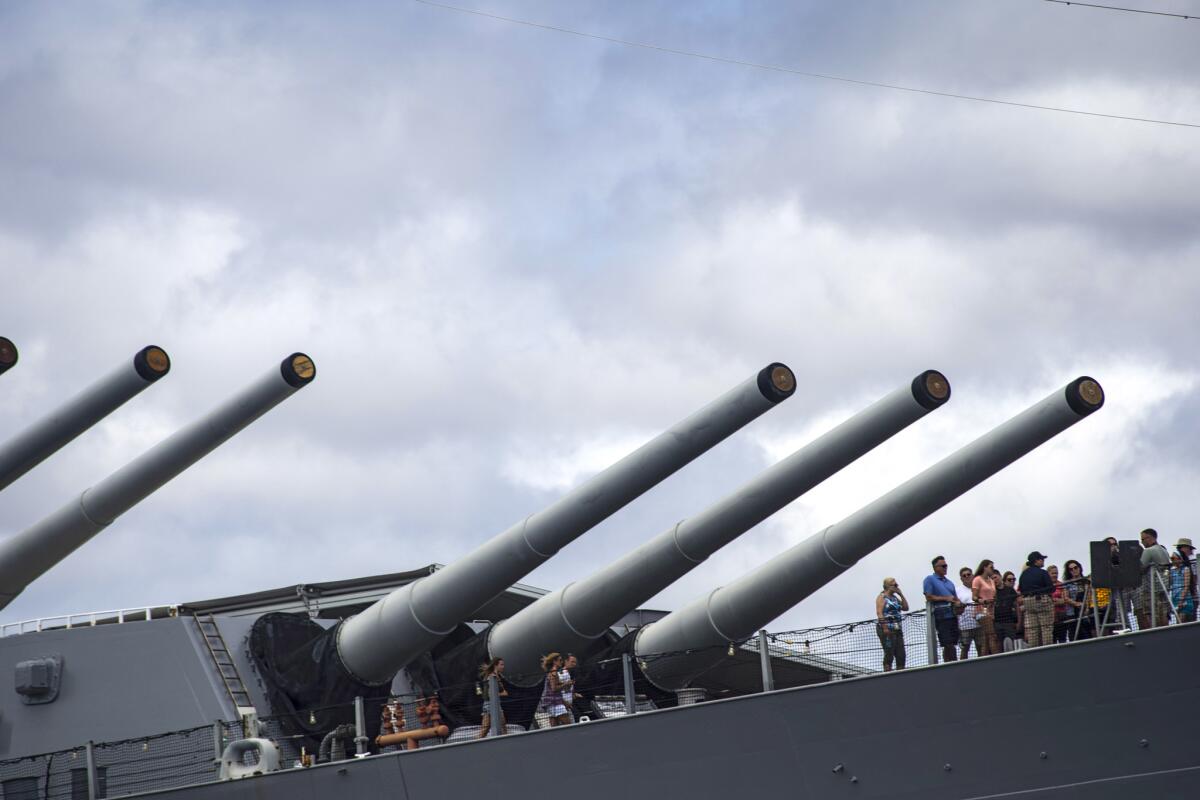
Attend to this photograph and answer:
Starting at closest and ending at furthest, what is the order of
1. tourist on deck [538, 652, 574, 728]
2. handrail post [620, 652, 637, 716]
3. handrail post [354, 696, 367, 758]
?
handrail post [620, 652, 637, 716], tourist on deck [538, 652, 574, 728], handrail post [354, 696, 367, 758]

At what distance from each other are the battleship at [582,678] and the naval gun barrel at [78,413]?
0.7 inches

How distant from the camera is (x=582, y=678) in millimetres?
11469

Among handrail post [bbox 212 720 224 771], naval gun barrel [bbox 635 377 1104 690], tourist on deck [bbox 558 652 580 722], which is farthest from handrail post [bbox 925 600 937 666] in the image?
handrail post [bbox 212 720 224 771]

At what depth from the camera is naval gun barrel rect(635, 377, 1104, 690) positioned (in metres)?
10.7

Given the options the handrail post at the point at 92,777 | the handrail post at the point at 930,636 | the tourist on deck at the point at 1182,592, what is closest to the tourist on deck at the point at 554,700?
the handrail post at the point at 930,636

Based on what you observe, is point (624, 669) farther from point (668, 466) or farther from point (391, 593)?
point (391, 593)

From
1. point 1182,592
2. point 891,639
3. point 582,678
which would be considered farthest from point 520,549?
point 1182,592

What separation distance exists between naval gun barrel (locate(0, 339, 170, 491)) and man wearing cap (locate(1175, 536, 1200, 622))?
776cm

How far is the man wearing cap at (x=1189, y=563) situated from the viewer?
973 cm

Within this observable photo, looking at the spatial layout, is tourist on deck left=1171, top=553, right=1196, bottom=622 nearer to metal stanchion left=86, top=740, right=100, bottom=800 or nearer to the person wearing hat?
the person wearing hat

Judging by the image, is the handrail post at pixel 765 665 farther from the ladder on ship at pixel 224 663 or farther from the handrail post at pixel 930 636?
the ladder on ship at pixel 224 663

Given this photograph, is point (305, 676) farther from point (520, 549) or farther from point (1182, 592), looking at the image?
point (1182, 592)

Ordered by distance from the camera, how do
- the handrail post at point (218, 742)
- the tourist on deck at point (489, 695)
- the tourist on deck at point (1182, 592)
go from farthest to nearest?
the handrail post at point (218, 742), the tourist on deck at point (489, 695), the tourist on deck at point (1182, 592)

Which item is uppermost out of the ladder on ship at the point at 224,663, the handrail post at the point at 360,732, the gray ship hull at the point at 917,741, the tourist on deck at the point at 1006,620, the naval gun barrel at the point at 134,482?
the naval gun barrel at the point at 134,482
